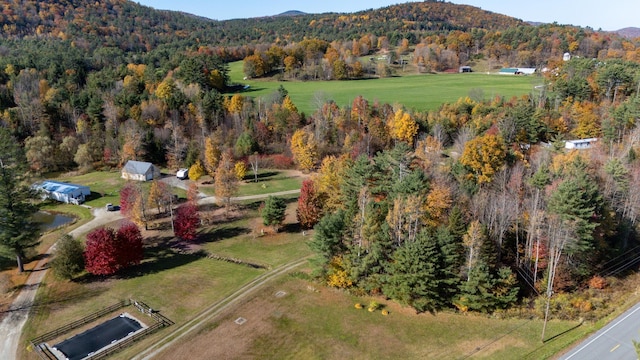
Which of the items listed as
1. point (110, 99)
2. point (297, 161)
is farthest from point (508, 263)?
point (110, 99)

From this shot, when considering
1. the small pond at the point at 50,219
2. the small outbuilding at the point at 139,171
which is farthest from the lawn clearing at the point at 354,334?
the small outbuilding at the point at 139,171

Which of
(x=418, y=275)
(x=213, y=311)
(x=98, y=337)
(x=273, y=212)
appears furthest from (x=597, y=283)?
(x=98, y=337)

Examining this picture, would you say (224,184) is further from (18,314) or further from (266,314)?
(18,314)

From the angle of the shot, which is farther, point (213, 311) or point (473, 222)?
point (213, 311)

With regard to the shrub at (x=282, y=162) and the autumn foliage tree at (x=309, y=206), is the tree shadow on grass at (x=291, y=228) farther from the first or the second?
the shrub at (x=282, y=162)

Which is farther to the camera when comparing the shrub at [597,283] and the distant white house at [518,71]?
the distant white house at [518,71]

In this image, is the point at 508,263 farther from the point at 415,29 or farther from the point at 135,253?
the point at 415,29
